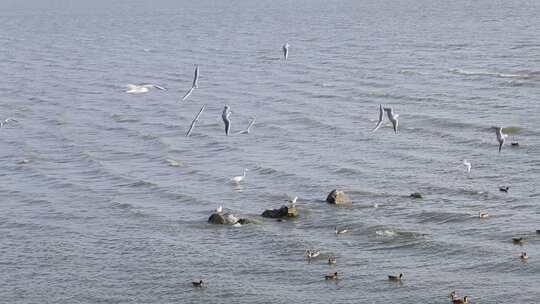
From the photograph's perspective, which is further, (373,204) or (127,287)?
(373,204)

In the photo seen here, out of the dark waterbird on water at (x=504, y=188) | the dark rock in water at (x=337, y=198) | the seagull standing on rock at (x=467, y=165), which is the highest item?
the seagull standing on rock at (x=467, y=165)

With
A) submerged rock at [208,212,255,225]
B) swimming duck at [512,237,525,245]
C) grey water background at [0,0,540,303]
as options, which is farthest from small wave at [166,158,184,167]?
swimming duck at [512,237,525,245]

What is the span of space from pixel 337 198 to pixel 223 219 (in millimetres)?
6438

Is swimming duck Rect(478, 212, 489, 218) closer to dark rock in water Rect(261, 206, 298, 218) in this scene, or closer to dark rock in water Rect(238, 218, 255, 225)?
dark rock in water Rect(261, 206, 298, 218)

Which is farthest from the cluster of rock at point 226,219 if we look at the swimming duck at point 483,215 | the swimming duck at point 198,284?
the swimming duck at point 483,215

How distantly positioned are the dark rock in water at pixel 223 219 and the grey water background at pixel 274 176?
63 centimetres

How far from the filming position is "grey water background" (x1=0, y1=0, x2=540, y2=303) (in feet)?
141

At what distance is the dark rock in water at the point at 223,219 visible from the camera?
50.7m

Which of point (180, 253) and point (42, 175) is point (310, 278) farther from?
point (42, 175)

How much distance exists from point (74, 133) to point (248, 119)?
13645mm

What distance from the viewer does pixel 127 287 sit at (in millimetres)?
A: 42625

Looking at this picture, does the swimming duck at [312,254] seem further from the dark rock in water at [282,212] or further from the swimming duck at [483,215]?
the swimming duck at [483,215]

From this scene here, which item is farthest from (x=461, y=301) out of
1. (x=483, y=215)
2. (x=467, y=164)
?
(x=467, y=164)

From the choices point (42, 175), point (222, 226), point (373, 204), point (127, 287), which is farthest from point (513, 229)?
point (42, 175)
